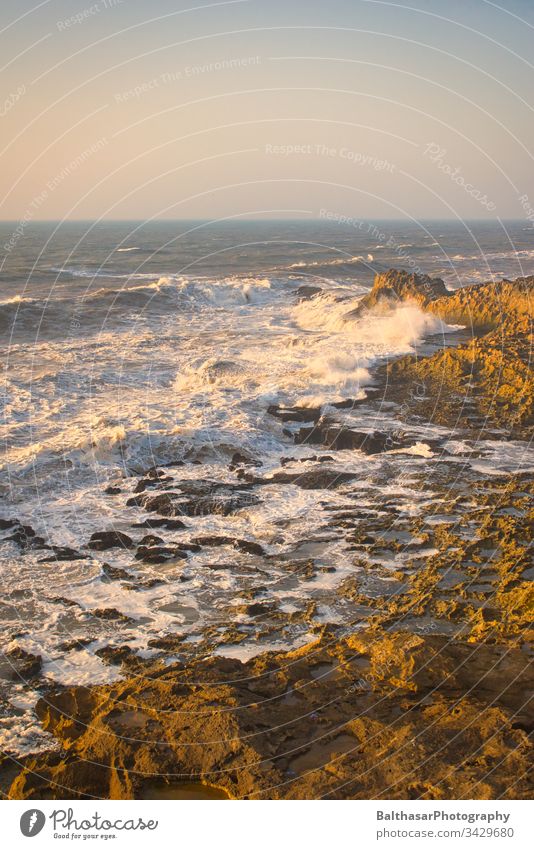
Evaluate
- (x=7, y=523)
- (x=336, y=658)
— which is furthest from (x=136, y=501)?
(x=336, y=658)

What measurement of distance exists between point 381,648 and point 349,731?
1904 mm

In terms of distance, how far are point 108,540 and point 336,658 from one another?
21.4 feet

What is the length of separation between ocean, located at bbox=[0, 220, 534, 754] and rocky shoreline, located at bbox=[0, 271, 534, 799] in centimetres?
20

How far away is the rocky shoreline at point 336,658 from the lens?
7.86 metres

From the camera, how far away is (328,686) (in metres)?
9.53

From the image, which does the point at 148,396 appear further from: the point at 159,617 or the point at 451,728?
the point at 451,728

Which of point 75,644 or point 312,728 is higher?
point 312,728

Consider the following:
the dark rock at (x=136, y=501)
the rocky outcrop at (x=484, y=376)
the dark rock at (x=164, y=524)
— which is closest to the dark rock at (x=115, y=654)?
the dark rock at (x=164, y=524)

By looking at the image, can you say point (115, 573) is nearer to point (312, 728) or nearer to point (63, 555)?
point (63, 555)

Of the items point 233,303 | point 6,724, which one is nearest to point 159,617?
point 6,724

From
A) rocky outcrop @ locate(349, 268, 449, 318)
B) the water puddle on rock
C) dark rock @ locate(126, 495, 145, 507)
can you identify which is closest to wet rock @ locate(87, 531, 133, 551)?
dark rock @ locate(126, 495, 145, 507)

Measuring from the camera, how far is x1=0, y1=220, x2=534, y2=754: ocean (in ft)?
41.0

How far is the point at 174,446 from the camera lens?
66.4ft

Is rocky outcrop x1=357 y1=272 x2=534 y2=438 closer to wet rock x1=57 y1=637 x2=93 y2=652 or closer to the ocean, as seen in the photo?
the ocean
